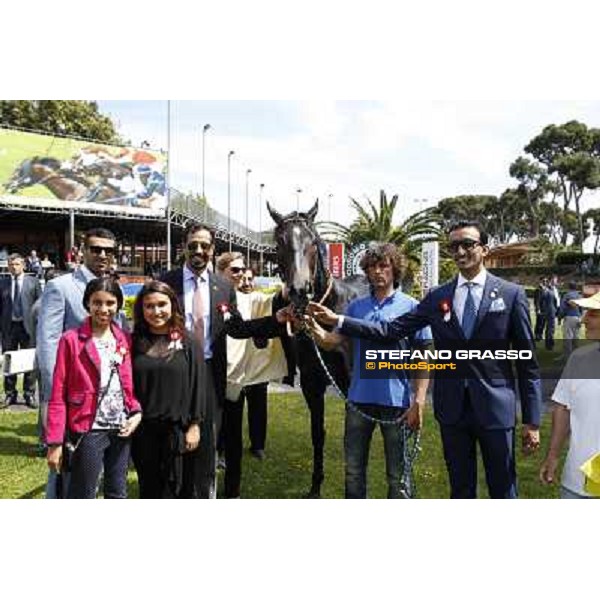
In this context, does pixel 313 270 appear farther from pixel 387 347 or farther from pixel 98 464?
pixel 98 464

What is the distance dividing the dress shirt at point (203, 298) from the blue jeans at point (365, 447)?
0.99m

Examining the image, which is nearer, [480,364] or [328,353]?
[480,364]

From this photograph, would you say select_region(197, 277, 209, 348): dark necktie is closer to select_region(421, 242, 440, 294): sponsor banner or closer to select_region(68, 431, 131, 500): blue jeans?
select_region(68, 431, 131, 500): blue jeans

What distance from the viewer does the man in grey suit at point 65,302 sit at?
3307 mm

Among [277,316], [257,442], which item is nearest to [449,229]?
[277,316]

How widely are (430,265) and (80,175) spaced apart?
10.1ft

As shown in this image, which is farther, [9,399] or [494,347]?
[9,399]

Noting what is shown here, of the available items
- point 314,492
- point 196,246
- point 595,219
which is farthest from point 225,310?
point 595,219

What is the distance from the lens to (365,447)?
3.52 meters

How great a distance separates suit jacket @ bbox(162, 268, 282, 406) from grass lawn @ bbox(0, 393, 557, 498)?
4.81 feet

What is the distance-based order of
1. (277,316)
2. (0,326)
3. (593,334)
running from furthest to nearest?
(0,326) < (277,316) < (593,334)

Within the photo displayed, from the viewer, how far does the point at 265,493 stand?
14.9ft

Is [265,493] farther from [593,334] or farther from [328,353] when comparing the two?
[593,334]

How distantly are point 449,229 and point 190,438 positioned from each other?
188 centimetres
